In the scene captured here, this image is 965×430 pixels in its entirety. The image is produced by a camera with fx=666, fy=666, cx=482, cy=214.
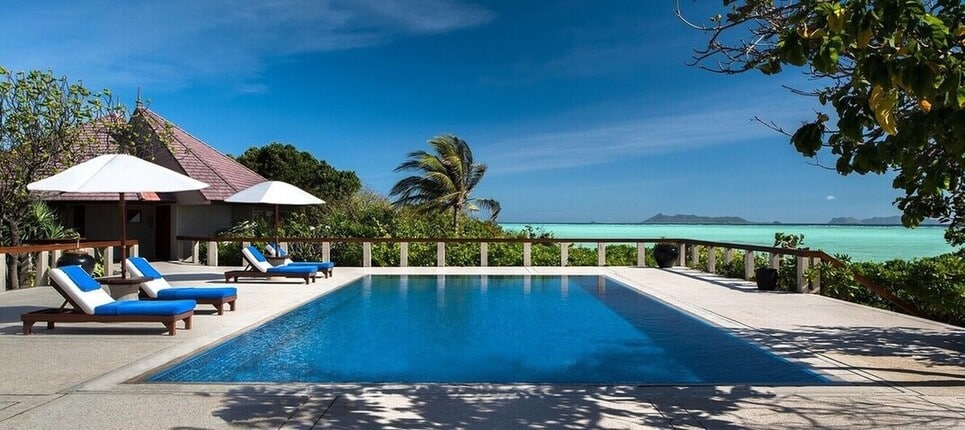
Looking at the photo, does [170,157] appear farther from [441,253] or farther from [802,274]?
[802,274]

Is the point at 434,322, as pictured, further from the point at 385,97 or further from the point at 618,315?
the point at 385,97

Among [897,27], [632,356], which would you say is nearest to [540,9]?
[632,356]

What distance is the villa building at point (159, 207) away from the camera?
65.7 feet

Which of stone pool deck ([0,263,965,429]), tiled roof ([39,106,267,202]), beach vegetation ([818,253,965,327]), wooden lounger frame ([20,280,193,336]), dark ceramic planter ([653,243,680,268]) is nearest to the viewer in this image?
stone pool deck ([0,263,965,429])

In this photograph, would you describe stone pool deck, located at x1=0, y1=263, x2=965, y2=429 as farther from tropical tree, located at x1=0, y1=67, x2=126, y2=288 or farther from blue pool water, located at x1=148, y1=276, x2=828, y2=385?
tropical tree, located at x1=0, y1=67, x2=126, y2=288

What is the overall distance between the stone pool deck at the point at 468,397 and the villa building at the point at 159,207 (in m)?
13.1

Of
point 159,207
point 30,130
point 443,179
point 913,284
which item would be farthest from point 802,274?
point 159,207

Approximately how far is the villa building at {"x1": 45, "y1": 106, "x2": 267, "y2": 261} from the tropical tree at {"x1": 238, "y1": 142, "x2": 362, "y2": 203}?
22955 millimetres

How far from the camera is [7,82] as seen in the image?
1387 cm

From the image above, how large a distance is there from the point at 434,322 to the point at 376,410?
5.18m

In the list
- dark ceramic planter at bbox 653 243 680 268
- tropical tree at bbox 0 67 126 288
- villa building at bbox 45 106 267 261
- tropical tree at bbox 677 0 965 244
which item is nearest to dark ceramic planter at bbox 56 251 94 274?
tropical tree at bbox 0 67 126 288

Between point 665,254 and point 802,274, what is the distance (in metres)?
6.25

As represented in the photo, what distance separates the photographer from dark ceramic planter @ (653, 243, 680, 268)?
1894 centimetres

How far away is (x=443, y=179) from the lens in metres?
28.3
